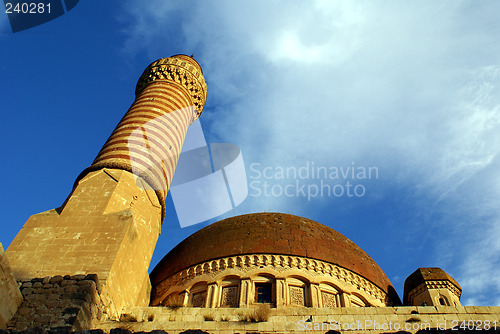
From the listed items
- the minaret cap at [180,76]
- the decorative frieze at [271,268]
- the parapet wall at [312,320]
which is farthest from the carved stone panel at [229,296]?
the minaret cap at [180,76]

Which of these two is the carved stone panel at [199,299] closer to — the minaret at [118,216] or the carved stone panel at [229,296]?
the carved stone panel at [229,296]

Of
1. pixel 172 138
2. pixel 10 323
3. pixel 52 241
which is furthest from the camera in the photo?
pixel 172 138

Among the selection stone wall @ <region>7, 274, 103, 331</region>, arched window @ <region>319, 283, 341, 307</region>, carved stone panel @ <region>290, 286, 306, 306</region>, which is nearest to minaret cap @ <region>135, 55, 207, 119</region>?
carved stone panel @ <region>290, 286, 306, 306</region>

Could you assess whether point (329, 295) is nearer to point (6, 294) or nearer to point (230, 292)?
point (230, 292)

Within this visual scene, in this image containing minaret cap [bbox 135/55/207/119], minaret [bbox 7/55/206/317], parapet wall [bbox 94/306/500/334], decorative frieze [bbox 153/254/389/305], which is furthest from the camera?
minaret cap [bbox 135/55/207/119]

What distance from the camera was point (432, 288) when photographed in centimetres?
1298

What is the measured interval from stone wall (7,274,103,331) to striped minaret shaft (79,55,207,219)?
147 inches

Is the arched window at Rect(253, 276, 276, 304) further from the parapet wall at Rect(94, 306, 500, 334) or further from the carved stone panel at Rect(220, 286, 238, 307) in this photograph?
the parapet wall at Rect(94, 306, 500, 334)

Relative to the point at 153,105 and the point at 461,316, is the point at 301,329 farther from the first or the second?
the point at 153,105

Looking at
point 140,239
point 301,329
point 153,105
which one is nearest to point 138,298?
point 140,239

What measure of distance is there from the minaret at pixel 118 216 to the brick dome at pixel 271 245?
8.72 ft

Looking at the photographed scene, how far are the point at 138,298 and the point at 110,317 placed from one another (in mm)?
1686

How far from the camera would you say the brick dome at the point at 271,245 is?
1272 centimetres

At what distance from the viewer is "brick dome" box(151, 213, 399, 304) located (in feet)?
41.7
